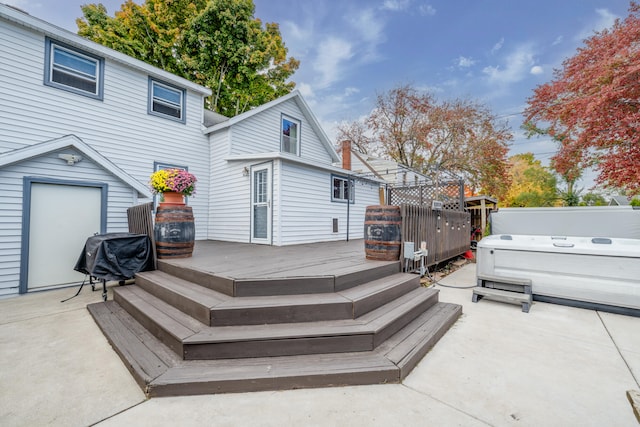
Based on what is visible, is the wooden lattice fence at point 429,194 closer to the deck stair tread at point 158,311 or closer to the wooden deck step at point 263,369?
the wooden deck step at point 263,369

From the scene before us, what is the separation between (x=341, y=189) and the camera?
8.15 metres

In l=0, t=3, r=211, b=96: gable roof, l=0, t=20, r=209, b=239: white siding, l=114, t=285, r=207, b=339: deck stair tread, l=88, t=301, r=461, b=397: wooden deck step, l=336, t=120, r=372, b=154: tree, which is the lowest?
l=88, t=301, r=461, b=397: wooden deck step

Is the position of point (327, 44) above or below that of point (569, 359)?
Answer: above

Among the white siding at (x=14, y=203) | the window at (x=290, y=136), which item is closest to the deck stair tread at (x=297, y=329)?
the white siding at (x=14, y=203)

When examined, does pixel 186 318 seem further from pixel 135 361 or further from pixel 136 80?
pixel 136 80

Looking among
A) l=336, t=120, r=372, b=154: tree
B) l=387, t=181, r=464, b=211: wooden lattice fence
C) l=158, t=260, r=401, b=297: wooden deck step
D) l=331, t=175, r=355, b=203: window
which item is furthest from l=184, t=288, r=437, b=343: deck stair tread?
l=336, t=120, r=372, b=154: tree

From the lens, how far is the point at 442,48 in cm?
1189

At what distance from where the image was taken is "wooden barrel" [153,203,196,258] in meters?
3.92

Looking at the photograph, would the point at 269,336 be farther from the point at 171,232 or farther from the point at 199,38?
the point at 199,38

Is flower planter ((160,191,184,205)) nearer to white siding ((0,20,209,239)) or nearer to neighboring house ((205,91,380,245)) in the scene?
neighboring house ((205,91,380,245))

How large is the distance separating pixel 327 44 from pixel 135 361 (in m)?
12.3

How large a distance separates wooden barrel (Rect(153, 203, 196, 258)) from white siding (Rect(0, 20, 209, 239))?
9.89 feet

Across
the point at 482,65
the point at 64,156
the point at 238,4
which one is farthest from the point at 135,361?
the point at 482,65

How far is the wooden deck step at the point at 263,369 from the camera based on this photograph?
1748 mm
